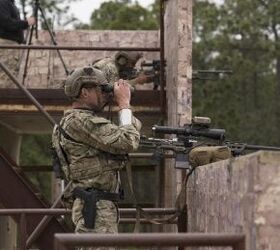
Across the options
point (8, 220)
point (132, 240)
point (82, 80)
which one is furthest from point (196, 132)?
point (8, 220)

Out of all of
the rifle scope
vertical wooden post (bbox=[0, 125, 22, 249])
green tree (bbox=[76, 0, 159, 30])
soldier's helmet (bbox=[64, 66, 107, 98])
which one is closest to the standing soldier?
soldier's helmet (bbox=[64, 66, 107, 98])

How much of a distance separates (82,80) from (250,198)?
1486 mm

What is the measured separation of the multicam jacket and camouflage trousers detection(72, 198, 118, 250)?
10 cm

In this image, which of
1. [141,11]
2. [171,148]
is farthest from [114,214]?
[141,11]

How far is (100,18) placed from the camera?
24.9 metres

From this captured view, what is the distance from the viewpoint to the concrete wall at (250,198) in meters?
3.28

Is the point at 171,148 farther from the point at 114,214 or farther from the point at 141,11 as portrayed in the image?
the point at 141,11

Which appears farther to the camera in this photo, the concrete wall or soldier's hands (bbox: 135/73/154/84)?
soldier's hands (bbox: 135/73/154/84)

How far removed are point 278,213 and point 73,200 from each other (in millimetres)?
1686

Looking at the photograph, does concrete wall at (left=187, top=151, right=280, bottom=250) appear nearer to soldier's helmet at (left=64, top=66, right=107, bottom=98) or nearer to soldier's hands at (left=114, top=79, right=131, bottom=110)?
soldier's hands at (left=114, top=79, right=131, bottom=110)

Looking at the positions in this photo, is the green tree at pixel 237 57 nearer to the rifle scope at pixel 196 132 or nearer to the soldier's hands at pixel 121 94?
the rifle scope at pixel 196 132

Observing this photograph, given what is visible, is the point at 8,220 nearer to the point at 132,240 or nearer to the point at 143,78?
the point at 143,78

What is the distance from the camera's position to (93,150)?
14.5ft

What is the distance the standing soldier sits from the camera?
4.34 m
